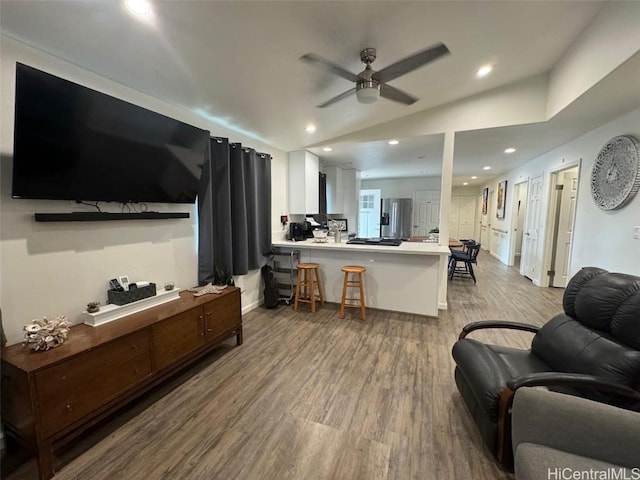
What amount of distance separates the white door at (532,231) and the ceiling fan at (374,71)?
14.6ft

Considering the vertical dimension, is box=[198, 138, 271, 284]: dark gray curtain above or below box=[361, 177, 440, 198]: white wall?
below

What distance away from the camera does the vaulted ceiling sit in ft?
5.23

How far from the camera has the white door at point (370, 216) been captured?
28.5 feet

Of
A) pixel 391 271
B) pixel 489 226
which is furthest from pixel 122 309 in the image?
pixel 489 226

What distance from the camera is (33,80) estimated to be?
4.79ft

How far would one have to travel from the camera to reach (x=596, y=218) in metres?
3.44

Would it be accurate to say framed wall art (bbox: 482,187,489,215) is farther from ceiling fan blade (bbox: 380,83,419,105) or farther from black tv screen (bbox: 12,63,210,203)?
black tv screen (bbox: 12,63,210,203)

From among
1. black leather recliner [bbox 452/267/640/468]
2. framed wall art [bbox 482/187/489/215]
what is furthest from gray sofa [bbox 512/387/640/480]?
framed wall art [bbox 482/187/489/215]

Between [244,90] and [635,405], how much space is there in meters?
3.37

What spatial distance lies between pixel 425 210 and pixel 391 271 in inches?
227

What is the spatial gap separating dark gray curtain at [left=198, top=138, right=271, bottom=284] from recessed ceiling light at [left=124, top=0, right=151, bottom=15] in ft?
4.60

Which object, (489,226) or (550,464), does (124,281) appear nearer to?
(550,464)

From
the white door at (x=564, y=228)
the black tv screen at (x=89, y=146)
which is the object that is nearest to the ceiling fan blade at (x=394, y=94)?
the black tv screen at (x=89, y=146)

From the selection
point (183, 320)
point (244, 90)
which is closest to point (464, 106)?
point (244, 90)
